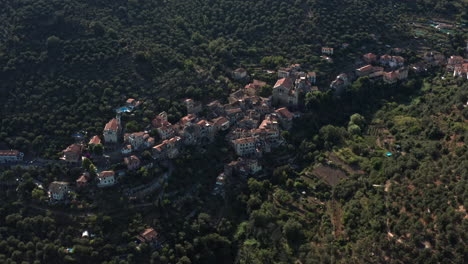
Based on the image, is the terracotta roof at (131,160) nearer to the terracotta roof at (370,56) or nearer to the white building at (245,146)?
the white building at (245,146)

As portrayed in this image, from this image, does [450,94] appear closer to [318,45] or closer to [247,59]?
[318,45]

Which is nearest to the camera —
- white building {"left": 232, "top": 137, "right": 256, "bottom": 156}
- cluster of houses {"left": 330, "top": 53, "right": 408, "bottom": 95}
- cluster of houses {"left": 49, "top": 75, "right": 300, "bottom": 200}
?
cluster of houses {"left": 49, "top": 75, "right": 300, "bottom": 200}

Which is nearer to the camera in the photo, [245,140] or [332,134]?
[245,140]

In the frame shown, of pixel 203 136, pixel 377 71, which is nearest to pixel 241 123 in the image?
pixel 203 136

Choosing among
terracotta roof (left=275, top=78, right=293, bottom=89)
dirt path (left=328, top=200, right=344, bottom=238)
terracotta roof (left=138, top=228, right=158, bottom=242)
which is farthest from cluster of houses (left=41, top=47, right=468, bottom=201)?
dirt path (left=328, top=200, right=344, bottom=238)

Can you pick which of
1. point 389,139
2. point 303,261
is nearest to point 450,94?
point 389,139

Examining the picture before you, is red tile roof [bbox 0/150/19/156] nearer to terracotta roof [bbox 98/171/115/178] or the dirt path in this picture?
terracotta roof [bbox 98/171/115/178]

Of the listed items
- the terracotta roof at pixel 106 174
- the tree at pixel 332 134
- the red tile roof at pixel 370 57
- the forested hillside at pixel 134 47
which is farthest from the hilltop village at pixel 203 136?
the tree at pixel 332 134

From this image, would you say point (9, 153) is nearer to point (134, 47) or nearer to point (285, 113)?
point (134, 47)
